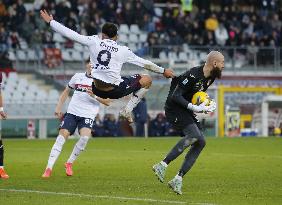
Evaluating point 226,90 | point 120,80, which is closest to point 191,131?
point 120,80

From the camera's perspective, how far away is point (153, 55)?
130 feet

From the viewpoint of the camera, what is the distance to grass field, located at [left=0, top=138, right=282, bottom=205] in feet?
45.3

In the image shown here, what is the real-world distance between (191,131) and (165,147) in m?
13.6

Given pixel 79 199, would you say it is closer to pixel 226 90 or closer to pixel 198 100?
pixel 198 100

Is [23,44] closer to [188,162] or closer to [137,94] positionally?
[137,94]

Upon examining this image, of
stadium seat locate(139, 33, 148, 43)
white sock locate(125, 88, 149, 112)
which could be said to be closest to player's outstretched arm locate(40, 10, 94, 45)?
white sock locate(125, 88, 149, 112)

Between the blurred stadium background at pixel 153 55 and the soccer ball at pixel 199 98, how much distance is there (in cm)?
2185

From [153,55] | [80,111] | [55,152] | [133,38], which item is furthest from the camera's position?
[133,38]

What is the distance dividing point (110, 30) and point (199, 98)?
82.7 inches

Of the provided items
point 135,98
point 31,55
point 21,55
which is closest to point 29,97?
point 31,55

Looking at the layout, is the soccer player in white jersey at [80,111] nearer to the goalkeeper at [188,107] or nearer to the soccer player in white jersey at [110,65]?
the soccer player in white jersey at [110,65]

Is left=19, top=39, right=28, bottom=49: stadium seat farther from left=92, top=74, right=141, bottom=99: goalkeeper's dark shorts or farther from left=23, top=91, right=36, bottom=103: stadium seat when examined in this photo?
left=92, top=74, right=141, bottom=99: goalkeeper's dark shorts

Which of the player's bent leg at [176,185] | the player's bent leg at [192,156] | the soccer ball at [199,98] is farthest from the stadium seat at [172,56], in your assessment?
the player's bent leg at [176,185]

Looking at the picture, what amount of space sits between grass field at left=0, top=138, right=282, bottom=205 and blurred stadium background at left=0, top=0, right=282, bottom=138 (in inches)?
279
